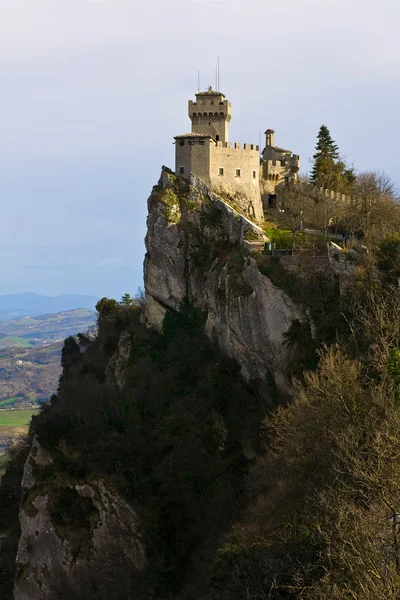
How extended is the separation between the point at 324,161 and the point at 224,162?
1164 centimetres

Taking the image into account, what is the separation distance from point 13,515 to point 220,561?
3975cm

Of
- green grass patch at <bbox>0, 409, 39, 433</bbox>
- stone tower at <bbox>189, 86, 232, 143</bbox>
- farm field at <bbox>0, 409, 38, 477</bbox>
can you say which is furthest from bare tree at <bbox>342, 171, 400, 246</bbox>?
green grass patch at <bbox>0, 409, 39, 433</bbox>

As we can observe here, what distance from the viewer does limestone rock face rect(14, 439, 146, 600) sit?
45281 millimetres

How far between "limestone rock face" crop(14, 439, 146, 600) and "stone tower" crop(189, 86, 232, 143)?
28459 mm

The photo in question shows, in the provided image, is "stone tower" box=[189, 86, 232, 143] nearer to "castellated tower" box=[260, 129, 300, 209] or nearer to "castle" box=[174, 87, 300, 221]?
"castle" box=[174, 87, 300, 221]

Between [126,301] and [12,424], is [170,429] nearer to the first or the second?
[126,301]

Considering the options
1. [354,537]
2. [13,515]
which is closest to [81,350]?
[13,515]

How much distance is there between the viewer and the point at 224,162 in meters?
56.0

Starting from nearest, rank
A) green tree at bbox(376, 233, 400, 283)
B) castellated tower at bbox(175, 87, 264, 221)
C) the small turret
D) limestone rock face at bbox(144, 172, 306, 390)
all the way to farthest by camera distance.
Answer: green tree at bbox(376, 233, 400, 283), limestone rock face at bbox(144, 172, 306, 390), castellated tower at bbox(175, 87, 264, 221), the small turret

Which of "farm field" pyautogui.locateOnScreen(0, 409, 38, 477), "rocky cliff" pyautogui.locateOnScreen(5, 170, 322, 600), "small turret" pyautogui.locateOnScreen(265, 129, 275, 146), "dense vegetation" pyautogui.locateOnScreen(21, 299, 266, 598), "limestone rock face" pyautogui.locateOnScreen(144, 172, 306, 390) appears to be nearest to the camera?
"dense vegetation" pyautogui.locateOnScreen(21, 299, 266, 598)

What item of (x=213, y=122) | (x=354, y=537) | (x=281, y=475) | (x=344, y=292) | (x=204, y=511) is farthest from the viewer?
(x=213, y=122)

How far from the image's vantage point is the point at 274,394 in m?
44.1

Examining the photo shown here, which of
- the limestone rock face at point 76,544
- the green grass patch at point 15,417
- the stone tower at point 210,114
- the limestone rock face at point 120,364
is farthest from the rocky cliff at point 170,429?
the green grass patch at point 15,417

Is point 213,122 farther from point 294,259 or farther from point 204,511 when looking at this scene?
point 204,511
